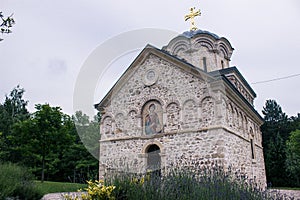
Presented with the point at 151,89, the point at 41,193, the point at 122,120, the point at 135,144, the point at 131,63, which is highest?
the point at 131,63

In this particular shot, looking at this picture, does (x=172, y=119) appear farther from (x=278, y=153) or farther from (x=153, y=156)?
(x=278, y=153)

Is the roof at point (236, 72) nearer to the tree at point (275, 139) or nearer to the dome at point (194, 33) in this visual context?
the dome at point (194, 33)

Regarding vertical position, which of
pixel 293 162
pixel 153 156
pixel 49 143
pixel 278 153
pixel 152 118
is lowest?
pixel 293 162

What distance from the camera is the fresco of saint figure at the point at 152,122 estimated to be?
11.7 metres

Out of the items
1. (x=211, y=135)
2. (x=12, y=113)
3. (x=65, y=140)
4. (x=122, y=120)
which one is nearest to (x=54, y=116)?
(x=65, y=140)

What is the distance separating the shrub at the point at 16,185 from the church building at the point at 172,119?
10.5 feet

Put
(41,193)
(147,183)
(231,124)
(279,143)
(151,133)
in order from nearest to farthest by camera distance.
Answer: (147,183) < (41,193) < (231,124) < (151,133) < (279,143)

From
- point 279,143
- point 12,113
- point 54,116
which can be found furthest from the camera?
point 12,113

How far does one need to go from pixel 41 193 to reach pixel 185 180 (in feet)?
22.6

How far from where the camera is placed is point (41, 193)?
31.6 ft

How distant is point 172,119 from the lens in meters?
11.4

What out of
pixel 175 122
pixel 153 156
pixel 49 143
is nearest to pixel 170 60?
pixel 175 122

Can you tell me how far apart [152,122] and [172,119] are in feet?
3.50

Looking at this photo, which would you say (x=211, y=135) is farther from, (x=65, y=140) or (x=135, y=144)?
(x=65, y=140)
